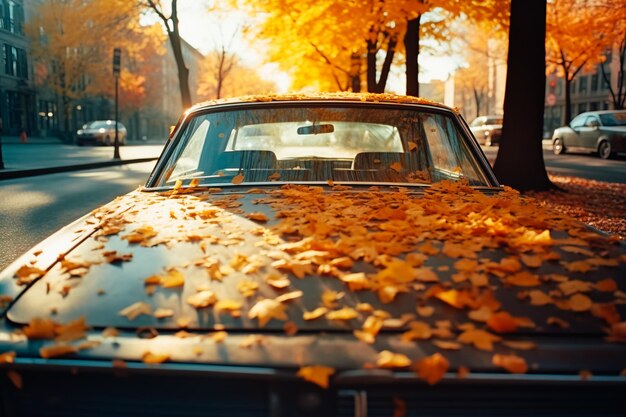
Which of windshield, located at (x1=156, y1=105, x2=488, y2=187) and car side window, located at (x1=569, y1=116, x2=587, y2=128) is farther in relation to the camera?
car side window, located at (x1=569, y1=116, x2=587, y2=128)

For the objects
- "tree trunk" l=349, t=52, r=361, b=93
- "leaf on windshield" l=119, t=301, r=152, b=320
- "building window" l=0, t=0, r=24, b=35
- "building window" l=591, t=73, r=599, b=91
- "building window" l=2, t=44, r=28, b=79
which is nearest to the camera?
"leaf on windshield" l=119, t=301, r=152, b=320

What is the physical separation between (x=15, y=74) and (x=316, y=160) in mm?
48401

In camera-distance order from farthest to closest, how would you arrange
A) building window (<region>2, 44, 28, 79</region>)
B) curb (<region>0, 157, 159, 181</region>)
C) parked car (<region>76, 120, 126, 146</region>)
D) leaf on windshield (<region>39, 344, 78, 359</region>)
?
building window (<region>2, 44, 28, 79</region>), parked car (<region>76, 120, 126, 146</region>), curb (<region>0, 157, 159, 181</region>), leaf on windshield (<region>39, 344, 78, 359</region>)

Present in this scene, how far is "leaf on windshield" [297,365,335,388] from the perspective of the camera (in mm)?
1298

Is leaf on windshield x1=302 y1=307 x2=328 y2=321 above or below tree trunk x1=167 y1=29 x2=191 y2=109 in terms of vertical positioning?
below

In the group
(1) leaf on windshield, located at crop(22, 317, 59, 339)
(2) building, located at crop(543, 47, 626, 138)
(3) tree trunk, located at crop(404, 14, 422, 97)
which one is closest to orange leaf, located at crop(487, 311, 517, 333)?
(1) leaf on windshield, located at crop(22, 317, 59, 339)

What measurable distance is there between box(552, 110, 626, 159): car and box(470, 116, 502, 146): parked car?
301 inches

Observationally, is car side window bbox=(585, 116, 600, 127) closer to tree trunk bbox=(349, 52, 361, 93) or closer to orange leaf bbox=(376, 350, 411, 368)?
tree trunk bbox=(349, 52, 361, 93)

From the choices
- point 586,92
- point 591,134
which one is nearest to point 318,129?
point 591,134

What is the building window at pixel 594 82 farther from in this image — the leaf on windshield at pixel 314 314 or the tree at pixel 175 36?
the leaf on windshield at pixel 314 314

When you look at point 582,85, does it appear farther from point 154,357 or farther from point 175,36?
point 154,357

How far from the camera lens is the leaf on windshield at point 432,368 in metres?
1.31

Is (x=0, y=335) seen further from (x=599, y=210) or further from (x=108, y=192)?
(x=108, y=192)

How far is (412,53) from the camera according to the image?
14.9 metres
